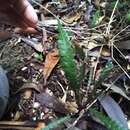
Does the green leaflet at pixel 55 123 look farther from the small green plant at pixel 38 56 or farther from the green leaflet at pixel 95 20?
the green leaflet at pixel 95 20

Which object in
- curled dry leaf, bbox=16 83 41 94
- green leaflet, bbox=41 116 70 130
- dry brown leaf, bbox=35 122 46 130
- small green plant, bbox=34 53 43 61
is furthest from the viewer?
small green plant, bbox=34 53 43 61

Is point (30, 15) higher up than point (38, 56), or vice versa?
point (30, 15)

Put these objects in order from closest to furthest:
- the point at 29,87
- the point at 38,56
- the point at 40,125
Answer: the point at 40,125 → the point at 29,87 → the point at 38,56

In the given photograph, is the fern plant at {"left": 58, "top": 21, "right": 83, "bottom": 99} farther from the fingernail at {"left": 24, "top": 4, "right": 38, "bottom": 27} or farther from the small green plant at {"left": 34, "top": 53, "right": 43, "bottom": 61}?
the small green plant at {"left": 34, "top": 53, "right": 43, "bottom": 61}

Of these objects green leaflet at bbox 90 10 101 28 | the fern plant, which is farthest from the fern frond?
green leaflet at bbox 90 10 101 28

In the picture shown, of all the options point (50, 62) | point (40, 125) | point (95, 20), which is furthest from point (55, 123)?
point (95, 20)

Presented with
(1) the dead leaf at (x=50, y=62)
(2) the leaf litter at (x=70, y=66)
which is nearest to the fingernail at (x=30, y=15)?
(2) the leaf litter at (x=70, y=66)

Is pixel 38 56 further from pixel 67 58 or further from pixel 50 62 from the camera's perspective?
pixel 67 58
